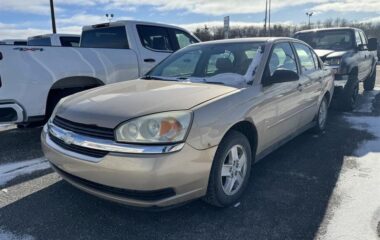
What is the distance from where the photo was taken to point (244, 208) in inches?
124

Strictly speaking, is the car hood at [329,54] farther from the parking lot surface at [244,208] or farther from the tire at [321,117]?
the parking lot surface at [244,208]

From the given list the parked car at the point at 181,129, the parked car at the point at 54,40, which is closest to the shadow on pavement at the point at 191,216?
the parked car at the point at 181,129

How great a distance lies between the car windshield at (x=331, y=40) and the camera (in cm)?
812

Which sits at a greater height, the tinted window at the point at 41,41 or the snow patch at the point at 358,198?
the tinted window at the point at 41,41

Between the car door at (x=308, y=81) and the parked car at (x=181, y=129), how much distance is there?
456 mm

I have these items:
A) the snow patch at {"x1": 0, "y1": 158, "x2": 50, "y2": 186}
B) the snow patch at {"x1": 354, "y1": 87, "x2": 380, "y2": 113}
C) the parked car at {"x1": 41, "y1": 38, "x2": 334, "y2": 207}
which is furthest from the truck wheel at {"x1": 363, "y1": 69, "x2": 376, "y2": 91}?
the snow patch at {"x1": 0, "y1": 158, "x2": 50, "y2": 186}

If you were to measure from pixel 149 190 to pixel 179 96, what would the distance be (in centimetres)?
93

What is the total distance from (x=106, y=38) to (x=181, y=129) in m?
4.48

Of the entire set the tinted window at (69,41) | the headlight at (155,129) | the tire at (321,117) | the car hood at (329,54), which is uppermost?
the tinted window at (69,41)

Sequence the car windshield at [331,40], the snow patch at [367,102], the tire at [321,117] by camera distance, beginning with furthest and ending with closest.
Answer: the car windshield at [331,40], the snow patch at [367,102], the tire at [321,117]

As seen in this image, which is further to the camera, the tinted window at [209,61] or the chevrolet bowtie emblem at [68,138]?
the tinted window at [209,61]

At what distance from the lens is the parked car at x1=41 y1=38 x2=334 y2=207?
98.7 inches

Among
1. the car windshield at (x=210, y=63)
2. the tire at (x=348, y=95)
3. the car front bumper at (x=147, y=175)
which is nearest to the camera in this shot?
the car front bumper at (x=147, y=175)

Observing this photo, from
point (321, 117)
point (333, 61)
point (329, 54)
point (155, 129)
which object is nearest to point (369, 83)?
point (329, 54)
